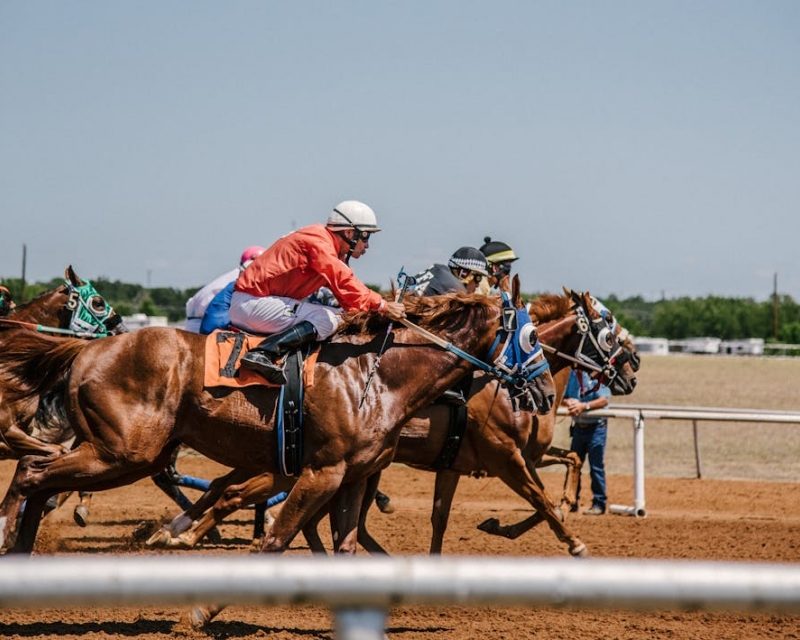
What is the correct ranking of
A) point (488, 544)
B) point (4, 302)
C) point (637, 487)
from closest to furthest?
point (488, 544) → point (4, 302) → point (637, 487)

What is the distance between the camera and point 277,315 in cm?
641

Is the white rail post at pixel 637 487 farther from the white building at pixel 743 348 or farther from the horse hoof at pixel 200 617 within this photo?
the white building at pixel 743 348

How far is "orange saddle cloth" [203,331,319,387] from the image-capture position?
6125 millimetres

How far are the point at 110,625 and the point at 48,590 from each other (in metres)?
4.92

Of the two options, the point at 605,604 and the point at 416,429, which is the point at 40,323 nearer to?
the point at 416,429

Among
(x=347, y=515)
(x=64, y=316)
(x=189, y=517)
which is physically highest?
(x=64, y=316)

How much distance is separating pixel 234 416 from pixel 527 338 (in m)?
1.99

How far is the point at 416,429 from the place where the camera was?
304 inches

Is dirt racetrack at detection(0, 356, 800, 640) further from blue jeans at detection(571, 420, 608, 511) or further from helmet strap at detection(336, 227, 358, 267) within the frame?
helmet strap at detection(336, 227, 358, 267)

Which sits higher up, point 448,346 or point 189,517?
point 448,346

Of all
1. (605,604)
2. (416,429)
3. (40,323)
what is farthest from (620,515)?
(605,604)

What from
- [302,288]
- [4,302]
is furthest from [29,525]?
[4,302]

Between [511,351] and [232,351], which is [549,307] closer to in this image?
[511,351]

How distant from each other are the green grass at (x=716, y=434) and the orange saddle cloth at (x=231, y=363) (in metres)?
4.68
